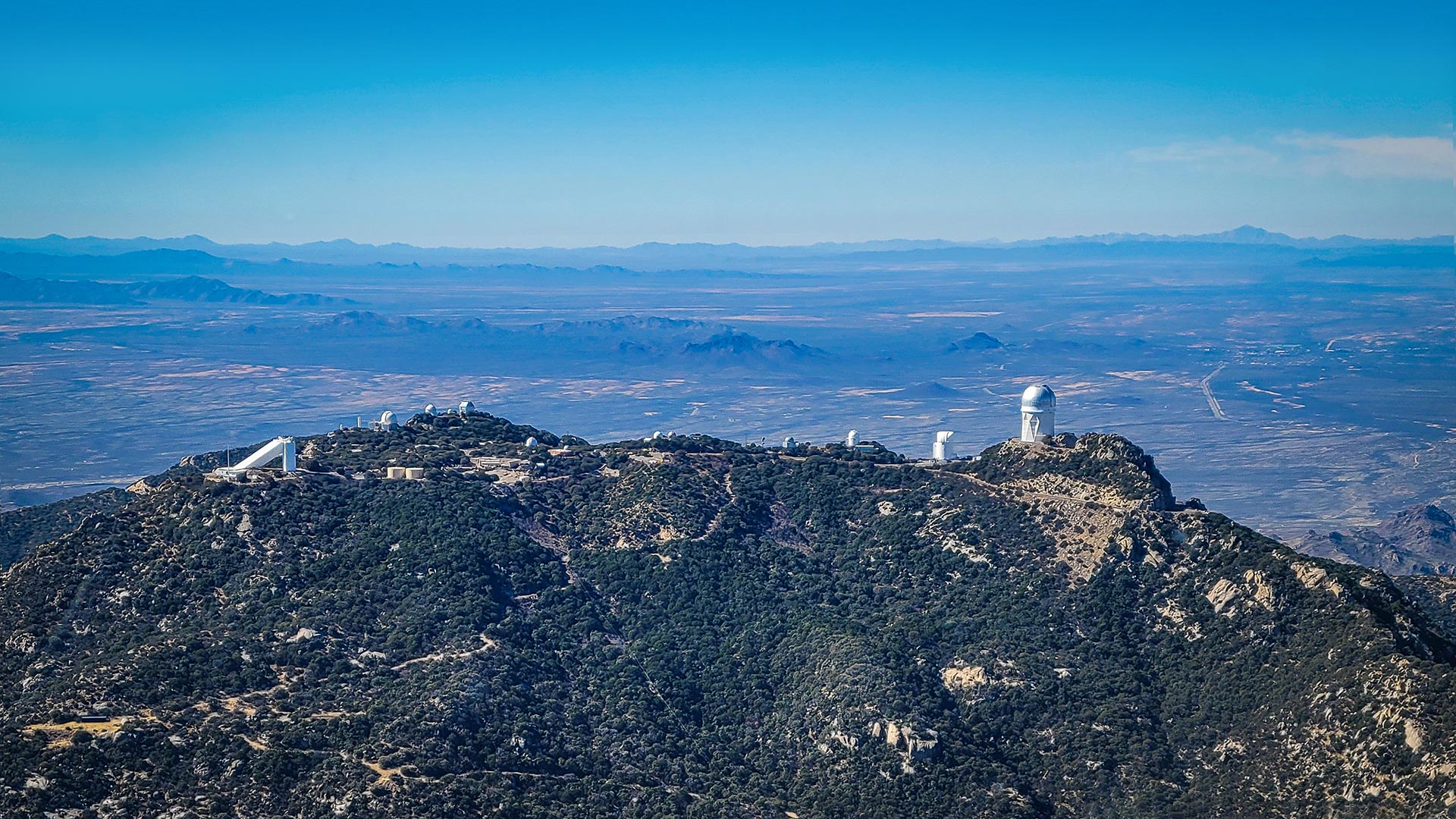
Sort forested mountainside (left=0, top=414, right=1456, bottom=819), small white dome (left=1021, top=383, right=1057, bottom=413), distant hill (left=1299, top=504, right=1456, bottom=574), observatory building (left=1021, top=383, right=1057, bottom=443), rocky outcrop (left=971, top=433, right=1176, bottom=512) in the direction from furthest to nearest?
distant hill (left=1299, top=504, right=1456, bottom=574), small white dome (left=1021, top=383, right=1057, bottom=413), observatory building (left=1021, top=383, right=1057, bottom=443), rocky outcrop (left=971, top=433, right=1176, bottom=512), forested mountainside (left=0, top=414, right=1456, bottom=819)

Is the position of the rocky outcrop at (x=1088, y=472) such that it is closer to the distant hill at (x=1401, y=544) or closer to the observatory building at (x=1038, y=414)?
the observatory building at (x=1038, y=414)

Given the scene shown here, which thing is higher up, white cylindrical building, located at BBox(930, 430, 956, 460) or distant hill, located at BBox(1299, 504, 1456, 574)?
white cylindrical building, located at BBox(930, 430, 956, 460)

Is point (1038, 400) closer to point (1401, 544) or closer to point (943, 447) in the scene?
point (943, 447)

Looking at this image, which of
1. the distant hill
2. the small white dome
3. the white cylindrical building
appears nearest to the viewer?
the small white dome

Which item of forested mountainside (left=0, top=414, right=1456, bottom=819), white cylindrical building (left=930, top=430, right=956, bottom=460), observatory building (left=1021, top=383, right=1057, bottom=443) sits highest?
observatory building (left=1021, top=383, right=1057, bottom=443)

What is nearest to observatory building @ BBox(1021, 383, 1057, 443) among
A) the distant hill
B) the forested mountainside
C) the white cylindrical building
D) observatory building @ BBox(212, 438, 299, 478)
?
the forested mountainside

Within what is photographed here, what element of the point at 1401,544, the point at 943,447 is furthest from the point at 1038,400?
the point at 1401,544

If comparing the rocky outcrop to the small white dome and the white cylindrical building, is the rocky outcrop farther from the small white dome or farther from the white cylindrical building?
the white cylindrical building
